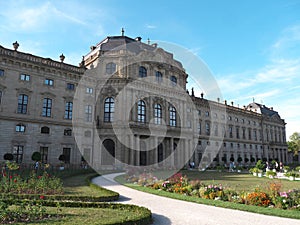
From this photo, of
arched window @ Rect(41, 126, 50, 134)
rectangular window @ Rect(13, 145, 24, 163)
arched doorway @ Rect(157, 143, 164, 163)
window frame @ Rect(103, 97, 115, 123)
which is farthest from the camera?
arched doorway @ Rect(157, 143, 164, 163)

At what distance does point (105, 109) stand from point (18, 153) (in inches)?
520

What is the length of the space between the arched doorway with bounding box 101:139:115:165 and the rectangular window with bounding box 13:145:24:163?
1035 cm

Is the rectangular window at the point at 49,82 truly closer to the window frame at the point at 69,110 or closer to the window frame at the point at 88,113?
the window frame at the point at 69,110

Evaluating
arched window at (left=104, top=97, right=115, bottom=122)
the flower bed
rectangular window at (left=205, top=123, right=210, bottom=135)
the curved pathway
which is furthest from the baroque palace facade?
the curved pathway

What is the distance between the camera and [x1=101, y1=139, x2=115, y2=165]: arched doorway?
113 feet

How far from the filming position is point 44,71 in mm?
31609

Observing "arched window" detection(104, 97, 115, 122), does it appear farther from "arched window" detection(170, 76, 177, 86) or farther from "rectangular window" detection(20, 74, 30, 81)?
"arched window" detection(170, 76, 177, 86)

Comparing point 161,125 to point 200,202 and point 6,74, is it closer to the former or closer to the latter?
point 6,74

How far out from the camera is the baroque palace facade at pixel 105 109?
29.3m

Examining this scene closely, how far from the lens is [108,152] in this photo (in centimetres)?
3509

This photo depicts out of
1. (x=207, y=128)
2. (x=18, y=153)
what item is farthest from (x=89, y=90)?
(x=207, y=128)

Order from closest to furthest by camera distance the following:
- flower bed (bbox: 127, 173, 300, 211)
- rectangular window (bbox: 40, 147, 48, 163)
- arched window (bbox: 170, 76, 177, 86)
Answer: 1. flower bed (bbox: 127, 173, 300, 211)
2. rectangular window (bbox: 40, 147, 48, 163)
3. arched window (bbox: 170, 76, 177, 86)

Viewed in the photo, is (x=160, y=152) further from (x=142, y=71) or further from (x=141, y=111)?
(x=142, y=71)

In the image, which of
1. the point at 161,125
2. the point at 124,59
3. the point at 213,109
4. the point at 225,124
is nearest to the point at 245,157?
the point at 225,124
